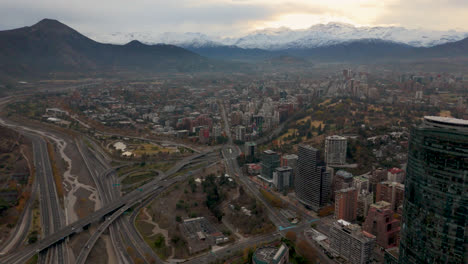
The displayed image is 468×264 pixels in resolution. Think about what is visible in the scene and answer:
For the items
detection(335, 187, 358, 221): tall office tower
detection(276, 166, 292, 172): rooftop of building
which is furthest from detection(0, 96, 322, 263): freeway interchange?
detection(276, 166, 292, 172): rooftop of building

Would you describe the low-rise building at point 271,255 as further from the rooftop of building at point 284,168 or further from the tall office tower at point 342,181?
the rooftop of building at point 284,168

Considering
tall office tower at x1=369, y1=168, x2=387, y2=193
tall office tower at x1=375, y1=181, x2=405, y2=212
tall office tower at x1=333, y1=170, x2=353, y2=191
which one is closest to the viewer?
tall office tower at x1=375, y1=181, x2=405, y2=212

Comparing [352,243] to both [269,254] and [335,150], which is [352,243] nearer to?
[269,254]

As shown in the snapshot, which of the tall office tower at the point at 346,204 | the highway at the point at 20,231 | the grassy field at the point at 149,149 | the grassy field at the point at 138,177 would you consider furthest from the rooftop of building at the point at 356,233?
the grassy field at the point at 149,149

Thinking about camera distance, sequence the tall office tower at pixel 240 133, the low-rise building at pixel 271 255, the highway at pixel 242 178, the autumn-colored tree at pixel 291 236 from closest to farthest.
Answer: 1. the low-rise building at pixel 271 255
2. the autumn-colored tree at pixel 291 236
3. the highway at pixel 242 178
4. the tall office tower at pixel 240 133

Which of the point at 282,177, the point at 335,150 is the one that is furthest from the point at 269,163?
the point at 335,150

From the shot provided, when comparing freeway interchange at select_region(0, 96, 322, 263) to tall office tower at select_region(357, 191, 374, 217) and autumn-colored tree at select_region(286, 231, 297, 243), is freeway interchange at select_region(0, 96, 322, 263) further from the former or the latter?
tall office tower at select_region(357, 191, 374, 217)

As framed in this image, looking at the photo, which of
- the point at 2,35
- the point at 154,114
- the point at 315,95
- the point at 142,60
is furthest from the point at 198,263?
the point at 142,60
